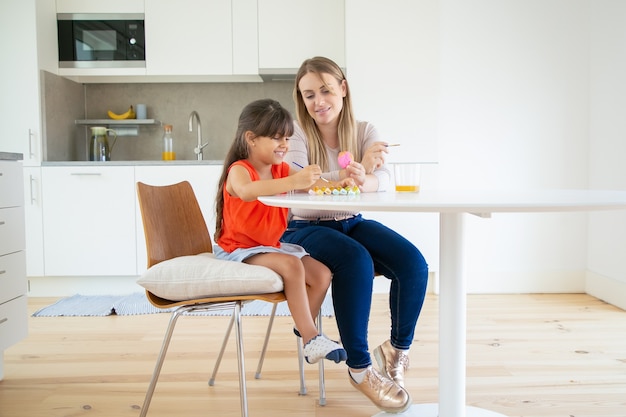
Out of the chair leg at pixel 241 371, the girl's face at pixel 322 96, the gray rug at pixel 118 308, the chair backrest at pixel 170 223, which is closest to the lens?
the chair leg at pixel 241 371

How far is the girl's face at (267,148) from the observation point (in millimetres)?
1803

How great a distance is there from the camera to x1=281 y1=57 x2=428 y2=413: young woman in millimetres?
1661

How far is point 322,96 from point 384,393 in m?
0.97

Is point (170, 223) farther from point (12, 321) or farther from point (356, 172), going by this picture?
point (12, 321)

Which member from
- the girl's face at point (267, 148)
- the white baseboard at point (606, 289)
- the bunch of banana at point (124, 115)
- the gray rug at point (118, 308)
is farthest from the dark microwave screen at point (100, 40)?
the white baseboard at point (606, 289)

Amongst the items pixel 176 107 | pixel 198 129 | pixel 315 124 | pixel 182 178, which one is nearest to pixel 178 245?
pixel 315 124

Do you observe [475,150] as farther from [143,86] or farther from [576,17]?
[143,86]

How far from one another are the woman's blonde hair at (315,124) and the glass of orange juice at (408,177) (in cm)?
34

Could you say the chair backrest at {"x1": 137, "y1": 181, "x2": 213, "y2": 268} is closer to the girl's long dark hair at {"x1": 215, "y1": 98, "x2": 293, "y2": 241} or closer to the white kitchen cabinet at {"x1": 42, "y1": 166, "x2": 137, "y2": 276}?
the girl's long dark hair at {"x1": 215, "y1": 98, "x2": 293, "y2": 241}

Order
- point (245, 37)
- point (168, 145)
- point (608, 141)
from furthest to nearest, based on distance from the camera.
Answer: point (168, 145), point (245, 37), point (608, 141)

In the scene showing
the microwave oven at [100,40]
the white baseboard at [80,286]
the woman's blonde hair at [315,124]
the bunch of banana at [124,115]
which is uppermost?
the microwave oven at [100,40]

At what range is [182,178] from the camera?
11.5ft

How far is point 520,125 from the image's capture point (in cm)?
351

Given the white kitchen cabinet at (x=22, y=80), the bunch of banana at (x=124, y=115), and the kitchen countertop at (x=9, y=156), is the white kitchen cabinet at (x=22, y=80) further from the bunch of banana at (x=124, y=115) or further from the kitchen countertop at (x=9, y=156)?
the kitchen countertop at (x=9, y=156)
